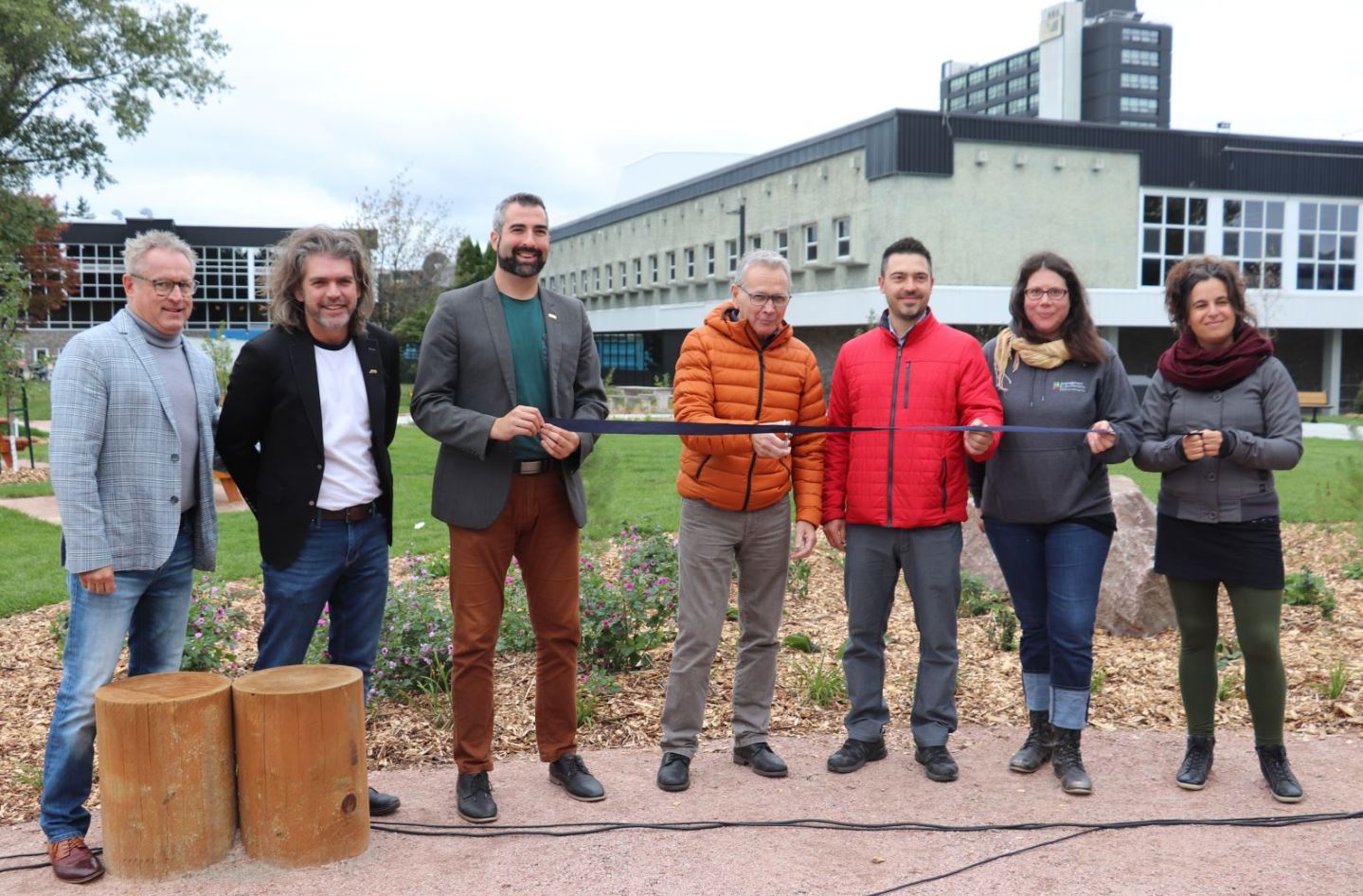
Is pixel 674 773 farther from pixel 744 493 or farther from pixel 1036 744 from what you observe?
pixel 1036 744

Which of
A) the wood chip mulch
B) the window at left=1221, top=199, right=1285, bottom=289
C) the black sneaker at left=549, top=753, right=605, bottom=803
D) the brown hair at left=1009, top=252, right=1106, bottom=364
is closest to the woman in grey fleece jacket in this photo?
the brown hair at left=1009, top=252, right=1106, bottom=364

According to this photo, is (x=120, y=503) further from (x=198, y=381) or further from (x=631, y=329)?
(x=631, y=329)

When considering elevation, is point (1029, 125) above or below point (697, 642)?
above

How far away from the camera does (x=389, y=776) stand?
4.93 m

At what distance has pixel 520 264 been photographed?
4.46m

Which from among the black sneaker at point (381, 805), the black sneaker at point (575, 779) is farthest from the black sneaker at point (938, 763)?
the black sneaker at point (381, 805)

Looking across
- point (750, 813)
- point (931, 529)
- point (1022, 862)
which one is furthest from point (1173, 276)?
point (750, 813)

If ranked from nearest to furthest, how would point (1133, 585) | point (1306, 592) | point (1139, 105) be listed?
point (1133, 585), point (1306, 592), point (1139, 105)

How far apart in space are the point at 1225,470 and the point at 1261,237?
1512 inches

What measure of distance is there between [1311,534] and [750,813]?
7.69m

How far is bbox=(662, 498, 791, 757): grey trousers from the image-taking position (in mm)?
4867

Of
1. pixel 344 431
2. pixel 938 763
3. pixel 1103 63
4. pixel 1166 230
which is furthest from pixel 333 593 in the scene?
pixel 1103 63

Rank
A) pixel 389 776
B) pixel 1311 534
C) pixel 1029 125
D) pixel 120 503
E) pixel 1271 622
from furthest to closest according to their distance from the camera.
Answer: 1. pixel 1029 125
2. pixel 1311 534
3. pixel 389 776
4. pixel 1271 622
5. pixel 120 503

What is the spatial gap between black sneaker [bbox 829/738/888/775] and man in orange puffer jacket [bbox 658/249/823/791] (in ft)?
0.81
